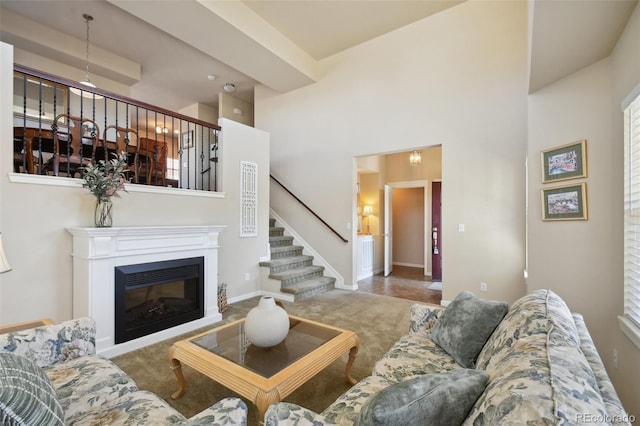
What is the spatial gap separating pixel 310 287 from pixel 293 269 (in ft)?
1.99

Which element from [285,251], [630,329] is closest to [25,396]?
[630,329]

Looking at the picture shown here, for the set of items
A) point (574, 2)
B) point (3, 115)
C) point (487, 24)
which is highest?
point (487, 24)

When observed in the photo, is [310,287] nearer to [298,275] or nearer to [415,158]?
[298,275]

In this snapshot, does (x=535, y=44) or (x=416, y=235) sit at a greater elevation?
(x=535, y=44)

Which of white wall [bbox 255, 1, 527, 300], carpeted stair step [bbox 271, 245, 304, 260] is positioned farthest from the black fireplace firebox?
white wall [bbox 255, 1, 527, 300]

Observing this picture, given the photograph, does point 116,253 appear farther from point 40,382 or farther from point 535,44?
point 535,44

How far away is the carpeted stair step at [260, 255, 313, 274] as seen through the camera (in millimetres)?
4801

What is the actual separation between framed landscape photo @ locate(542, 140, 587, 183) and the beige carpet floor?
2166 mm

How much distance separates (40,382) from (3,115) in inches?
104

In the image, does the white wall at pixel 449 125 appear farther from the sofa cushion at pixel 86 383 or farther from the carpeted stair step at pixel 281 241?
the sofa cushion at pixel 86 383

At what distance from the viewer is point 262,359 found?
6.08ft

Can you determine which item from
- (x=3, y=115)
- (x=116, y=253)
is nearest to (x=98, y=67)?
(x=3, y=115)

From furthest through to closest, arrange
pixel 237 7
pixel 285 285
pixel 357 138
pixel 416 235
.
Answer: pixel 416 235
pixel 357 138
pixel 285 285
pixel 237 7

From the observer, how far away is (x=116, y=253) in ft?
9.13
